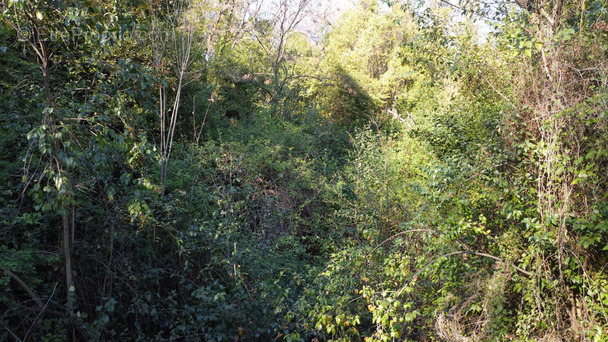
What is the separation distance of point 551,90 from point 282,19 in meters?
9.72

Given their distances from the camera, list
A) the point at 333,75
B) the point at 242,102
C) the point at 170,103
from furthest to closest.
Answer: the point at 333,75, the point at 242,102, the point at 170,103

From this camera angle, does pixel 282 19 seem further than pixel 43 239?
Yes

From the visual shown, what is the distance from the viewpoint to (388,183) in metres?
7.40

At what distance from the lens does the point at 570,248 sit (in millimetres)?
4141

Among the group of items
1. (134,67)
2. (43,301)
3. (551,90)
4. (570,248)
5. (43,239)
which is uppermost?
(551,90)

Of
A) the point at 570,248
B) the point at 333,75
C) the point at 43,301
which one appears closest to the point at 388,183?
the point at 570,248

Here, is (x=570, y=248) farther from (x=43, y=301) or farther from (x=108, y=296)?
(x=43, y=301)

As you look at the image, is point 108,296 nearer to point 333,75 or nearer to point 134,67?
point 134,67

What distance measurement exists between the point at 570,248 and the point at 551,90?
1.48 meters

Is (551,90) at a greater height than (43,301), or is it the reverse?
(551,90)

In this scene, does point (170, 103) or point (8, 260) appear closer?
point (8, 260)

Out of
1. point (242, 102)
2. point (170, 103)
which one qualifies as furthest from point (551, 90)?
point (242, 102)

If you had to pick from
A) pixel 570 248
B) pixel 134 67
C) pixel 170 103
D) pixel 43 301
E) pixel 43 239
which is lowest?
pixel 43 301

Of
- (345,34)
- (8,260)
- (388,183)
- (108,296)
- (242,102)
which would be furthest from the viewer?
(345,34)
